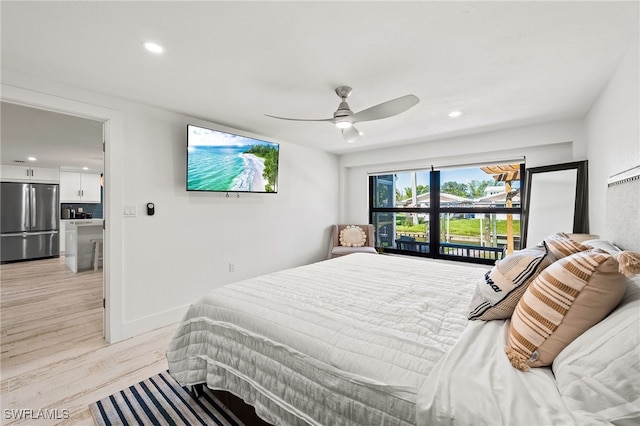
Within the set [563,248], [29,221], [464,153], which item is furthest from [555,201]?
[29,221]

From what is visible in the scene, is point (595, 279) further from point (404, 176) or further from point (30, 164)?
point (30, 164)

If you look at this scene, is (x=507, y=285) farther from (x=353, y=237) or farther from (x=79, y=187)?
(x=79, y=187)

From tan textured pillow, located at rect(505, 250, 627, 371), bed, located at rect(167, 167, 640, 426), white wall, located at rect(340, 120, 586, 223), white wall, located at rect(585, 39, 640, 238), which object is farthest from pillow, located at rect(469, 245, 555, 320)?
white wall, located at rect(340, 120, 586, 223)

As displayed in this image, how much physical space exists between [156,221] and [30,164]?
5988 millimetres

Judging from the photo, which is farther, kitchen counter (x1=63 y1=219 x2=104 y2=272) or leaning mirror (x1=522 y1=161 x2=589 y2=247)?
kitchen counter (x1=63 y1=219 x2=104 y2=272)

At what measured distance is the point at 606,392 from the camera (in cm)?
71

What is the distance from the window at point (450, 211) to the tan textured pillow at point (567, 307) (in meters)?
3.45

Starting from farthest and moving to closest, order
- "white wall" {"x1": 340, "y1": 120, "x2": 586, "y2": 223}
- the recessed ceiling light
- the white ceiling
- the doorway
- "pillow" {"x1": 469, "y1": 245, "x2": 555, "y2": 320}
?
"white wall" {"x1": 340, "y1": 120, "x2": 586, "y2": 223} → the doorway → the recessed ceiling light → the white ceiling → "pillow" {"x1": 469, "y1": 245, "x2": 555, "y2": 320}

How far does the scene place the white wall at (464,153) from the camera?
10.6ft

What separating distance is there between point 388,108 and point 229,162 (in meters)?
2.05

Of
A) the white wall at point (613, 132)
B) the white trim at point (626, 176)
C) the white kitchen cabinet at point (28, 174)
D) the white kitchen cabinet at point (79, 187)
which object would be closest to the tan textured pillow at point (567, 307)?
the white trim at point (626, 176)

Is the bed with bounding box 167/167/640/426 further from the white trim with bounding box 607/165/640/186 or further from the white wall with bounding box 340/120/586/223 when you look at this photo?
the white wall with bounding box 340/120/586/223

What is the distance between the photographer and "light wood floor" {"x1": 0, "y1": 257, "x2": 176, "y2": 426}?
1.81 metres

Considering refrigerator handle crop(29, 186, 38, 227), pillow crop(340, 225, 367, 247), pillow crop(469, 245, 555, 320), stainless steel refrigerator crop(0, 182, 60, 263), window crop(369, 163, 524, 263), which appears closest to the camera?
pillow crop(469, 245, 555, 320)
